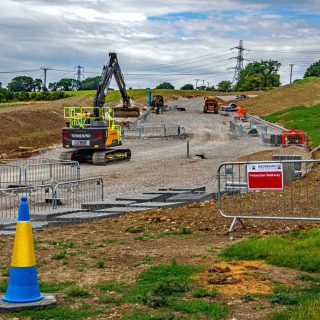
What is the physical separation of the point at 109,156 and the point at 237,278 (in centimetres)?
2703

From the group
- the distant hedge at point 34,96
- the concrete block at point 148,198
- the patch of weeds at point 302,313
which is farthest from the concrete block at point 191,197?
the distant hedge at point 34,96

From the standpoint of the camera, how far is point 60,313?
7.21m

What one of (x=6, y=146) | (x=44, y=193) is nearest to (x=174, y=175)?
(x=44, y=193)

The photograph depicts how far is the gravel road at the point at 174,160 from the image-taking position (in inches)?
1043

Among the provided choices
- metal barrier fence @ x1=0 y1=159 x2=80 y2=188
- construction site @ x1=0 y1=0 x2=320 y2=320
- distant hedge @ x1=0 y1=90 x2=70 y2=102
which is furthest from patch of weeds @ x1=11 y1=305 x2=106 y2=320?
distant hedge @ x1=0 y1=90 x2=70 y2=102

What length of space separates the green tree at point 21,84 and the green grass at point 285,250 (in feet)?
473

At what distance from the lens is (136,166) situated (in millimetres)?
34312

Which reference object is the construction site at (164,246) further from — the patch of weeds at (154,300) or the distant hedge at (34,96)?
the distant hedge at (34,96)

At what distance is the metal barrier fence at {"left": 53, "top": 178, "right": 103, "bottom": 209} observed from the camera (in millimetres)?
19297

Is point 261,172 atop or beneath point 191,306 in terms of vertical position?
atop

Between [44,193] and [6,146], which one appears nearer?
[44,193]

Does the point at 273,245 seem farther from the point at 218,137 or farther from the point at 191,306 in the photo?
the point at 218,137

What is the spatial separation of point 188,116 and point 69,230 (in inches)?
2412

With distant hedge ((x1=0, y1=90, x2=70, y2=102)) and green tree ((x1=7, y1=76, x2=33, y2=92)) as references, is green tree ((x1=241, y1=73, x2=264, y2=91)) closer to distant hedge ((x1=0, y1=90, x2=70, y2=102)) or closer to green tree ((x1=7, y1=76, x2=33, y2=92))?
green tree ((x1=7, y1=76, x2=33, y2=92))
